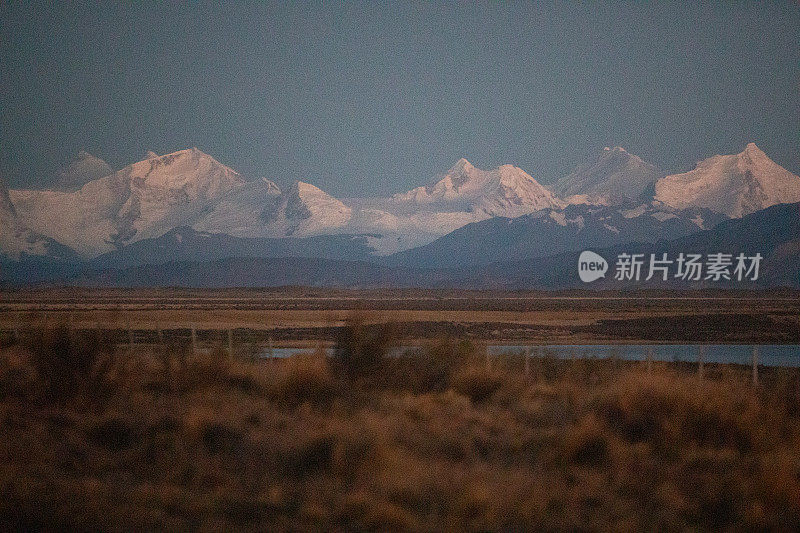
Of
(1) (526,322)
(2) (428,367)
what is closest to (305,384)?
(2) (428,367)

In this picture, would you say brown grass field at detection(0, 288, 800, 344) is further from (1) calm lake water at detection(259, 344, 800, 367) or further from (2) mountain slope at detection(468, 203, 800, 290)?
(2) mountain slope at detection(468, 203, 800, 290)

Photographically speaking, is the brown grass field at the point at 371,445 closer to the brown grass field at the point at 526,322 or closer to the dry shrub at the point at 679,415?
the dry shrub at the point at 679,415

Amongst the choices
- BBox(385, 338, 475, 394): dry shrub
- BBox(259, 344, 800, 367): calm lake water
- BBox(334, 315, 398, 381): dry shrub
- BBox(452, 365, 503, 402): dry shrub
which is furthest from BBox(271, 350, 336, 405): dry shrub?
BBox(259, 344, 800, 367): calm lake water

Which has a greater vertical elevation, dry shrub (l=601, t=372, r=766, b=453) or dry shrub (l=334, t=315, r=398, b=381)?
dry shrub (l=334, t=315, r=398, b=381)

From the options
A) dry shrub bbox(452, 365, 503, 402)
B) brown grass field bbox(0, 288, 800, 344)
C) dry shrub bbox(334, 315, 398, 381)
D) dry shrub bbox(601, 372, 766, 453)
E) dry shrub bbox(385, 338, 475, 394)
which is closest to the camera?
dry shrub bbox(601, 372, 766, 453)

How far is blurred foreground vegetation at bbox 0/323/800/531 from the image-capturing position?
24.7ft

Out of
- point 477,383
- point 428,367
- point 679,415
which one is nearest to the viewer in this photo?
point 679,415

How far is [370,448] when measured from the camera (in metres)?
8.87

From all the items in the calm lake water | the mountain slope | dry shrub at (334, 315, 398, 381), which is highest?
the mountain slope

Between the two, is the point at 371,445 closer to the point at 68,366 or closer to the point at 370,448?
the point at 370,448

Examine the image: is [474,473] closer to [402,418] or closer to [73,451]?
[402,418]

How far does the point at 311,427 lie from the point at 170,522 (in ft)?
11.0

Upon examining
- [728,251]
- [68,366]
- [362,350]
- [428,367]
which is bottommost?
[428,367]

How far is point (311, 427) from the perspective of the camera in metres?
10.4
